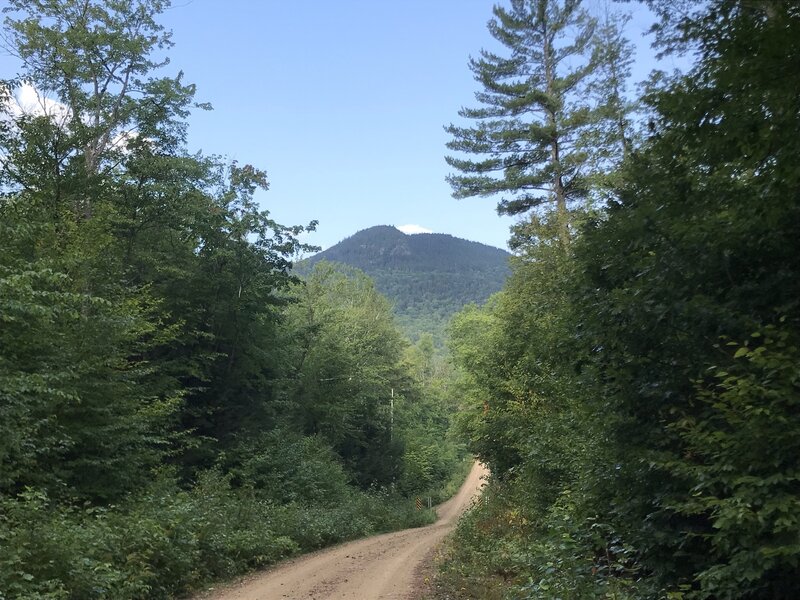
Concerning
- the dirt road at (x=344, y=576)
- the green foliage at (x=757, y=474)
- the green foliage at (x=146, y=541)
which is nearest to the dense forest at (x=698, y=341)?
the green foliage at (x=757, y=474)

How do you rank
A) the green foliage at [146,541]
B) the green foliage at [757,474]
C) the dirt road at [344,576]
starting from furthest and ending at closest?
the dirt road at [344,576] < the green foliage at [146,541] < the green foliage at [757,474]

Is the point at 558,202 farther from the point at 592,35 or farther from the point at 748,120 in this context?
the point at 748,120

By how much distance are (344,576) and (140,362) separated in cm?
717

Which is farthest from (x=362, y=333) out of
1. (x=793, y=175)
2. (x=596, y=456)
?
(x=793, y=175)

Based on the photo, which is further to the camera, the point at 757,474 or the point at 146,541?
the point at 146,541

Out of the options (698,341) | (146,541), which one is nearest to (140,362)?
(146,541)

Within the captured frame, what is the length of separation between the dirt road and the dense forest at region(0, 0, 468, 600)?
0.81m

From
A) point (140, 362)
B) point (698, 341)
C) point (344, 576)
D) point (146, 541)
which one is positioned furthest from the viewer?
point (140, 362)

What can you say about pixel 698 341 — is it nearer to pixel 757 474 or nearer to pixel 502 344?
pixel 757 474

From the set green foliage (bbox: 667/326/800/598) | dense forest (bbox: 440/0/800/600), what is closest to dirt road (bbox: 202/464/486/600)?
dense forest (bbox: 440/0/800/600)

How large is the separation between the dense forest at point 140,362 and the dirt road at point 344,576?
81cm

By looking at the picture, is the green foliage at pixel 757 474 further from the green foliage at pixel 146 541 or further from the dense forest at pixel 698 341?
the green foliage at pixel 146 541

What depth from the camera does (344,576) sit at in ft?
38.3

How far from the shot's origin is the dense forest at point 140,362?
8.88 m
